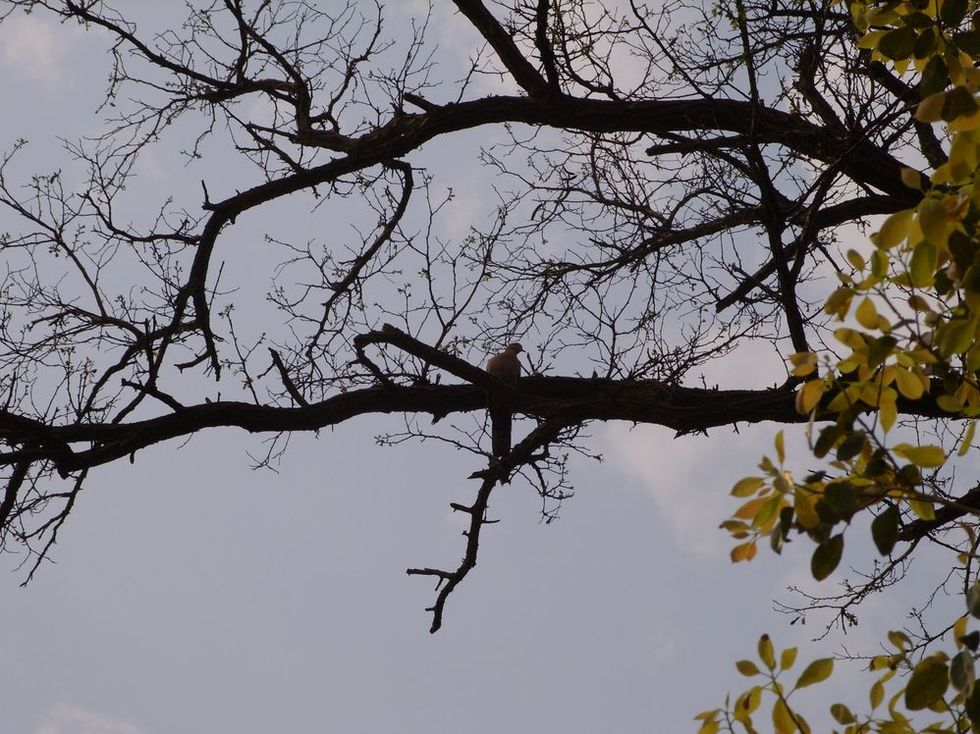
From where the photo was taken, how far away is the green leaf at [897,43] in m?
1.87

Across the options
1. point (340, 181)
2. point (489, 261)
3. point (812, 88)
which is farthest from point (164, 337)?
point (812, 88)

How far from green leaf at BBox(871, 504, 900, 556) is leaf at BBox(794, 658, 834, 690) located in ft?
0.79

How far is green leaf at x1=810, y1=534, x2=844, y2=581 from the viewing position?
5.40ft

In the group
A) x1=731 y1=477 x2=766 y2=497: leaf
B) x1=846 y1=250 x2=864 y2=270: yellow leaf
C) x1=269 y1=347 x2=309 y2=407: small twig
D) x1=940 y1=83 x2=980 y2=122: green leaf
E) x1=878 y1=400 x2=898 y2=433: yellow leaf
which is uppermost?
→ x1=269 y1=347 x2=309 y2=407: small twig

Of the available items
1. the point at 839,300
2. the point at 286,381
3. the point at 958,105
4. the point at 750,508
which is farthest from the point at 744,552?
the point at 286,381

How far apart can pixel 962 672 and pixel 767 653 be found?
0.37 meters

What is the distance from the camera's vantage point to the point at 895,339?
1.66 metres

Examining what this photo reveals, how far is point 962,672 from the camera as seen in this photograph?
1478 mm

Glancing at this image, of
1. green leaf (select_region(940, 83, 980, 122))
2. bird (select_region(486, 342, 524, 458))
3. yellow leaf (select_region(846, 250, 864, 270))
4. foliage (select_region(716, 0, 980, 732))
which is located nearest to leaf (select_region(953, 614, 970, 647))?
foliage (select_region(716, 0, 980, 732))

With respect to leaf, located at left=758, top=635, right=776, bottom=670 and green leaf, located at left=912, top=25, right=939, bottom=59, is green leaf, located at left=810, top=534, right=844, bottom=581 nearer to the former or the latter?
leaf, located at left=758, top=635, right=776, bottom=670

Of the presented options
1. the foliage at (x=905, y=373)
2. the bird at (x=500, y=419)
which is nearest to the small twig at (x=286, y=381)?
the bird at (x=500, y=419)

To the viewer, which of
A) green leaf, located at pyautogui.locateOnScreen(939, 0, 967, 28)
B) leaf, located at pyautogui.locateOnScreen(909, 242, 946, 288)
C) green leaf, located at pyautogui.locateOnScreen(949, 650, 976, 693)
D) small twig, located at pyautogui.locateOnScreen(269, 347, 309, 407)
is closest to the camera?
green leaf, located at pyautogui.locateOnScreen(949, 650, 976, 693)

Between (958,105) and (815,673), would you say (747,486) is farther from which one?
(958,105)

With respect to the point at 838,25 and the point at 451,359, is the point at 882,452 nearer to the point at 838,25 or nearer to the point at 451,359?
the point at 451,359
